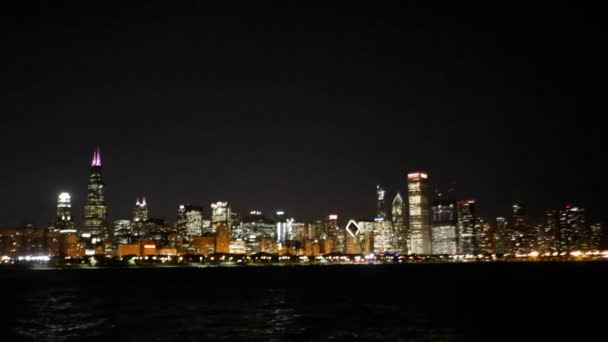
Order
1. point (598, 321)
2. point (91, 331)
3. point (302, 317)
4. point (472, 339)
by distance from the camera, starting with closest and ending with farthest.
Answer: point (472, 339)
point (91, 331)
point (598, 321)
point (302, 317)

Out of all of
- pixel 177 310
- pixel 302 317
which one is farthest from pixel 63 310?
pixel 302 317

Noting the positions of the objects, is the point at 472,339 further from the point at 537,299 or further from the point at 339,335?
the point at 537,299

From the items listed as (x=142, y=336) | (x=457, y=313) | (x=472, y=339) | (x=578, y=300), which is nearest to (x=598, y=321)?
(x=457, y=313)

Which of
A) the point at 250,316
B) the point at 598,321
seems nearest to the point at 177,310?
the point at 250,316

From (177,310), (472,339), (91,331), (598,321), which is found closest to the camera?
(472,339)

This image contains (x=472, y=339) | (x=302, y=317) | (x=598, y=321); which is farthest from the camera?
(x=302, y=317)

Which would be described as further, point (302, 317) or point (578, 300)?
point (578, 300)

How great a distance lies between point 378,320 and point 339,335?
→ 9171 millimetres

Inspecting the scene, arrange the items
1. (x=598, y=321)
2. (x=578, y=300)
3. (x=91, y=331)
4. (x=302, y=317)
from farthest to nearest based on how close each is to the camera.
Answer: (x=578, y=300), (x=302, y=317), (x=598, y=321), (x=91, y=331)

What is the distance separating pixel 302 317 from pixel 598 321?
2178 cm

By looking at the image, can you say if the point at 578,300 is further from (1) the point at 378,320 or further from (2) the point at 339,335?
(2) the point at 339,335

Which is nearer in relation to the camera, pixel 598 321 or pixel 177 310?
pixel 598 321

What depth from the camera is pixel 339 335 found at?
124ft

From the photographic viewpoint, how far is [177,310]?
5512 centimetres
